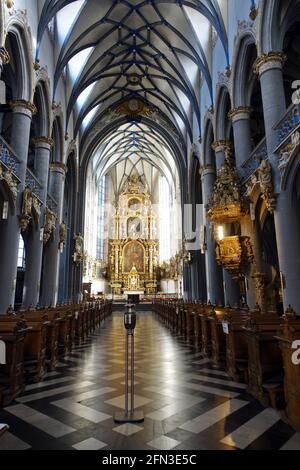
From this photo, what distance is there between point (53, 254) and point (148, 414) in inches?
538

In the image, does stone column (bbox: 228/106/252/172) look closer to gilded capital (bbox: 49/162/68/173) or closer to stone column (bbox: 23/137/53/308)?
stone column (bbox: 23/137/53/308)

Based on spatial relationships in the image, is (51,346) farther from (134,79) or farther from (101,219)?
(101,219)

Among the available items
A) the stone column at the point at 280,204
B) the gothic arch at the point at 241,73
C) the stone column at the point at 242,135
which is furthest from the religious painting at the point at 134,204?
the stone column at the point at 280,204

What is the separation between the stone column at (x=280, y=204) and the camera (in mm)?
7656

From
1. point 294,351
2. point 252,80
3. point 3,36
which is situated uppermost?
point 252,80

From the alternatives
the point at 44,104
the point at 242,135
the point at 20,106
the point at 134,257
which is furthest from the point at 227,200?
the point at 134,257

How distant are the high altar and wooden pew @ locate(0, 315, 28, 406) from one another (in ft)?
102

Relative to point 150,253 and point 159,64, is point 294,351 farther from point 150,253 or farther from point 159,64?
point 150,253

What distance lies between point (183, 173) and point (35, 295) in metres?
17.3

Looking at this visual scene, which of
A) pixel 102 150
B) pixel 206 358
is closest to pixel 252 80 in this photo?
pixel 206 358

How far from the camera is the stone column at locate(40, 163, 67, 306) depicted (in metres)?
15.2

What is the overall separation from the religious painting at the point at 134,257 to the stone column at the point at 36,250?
2437 cm

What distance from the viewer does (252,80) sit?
13.1m

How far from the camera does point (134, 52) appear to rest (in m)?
21.3
